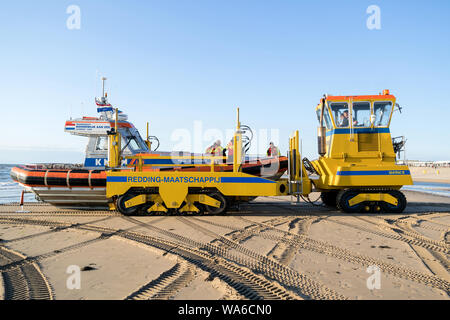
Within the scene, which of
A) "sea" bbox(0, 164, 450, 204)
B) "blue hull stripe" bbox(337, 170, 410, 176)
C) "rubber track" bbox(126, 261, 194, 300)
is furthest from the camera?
"sea" bbox(0, 164, 450, 204)

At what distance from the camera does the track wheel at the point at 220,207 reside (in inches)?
285

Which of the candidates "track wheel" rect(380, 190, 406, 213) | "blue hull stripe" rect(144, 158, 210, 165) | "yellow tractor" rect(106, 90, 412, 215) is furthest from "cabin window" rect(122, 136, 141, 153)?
"track wheel" rect(380, 190, 406, 213)

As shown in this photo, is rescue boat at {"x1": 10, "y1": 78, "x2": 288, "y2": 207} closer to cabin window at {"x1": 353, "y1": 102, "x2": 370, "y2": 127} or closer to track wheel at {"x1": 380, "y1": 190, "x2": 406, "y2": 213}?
cabin window at {"x1": 353, "y1": 102, "x2": 370, "y2": 127}

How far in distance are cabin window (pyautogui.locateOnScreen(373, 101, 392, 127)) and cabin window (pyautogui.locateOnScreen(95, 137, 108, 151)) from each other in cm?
786

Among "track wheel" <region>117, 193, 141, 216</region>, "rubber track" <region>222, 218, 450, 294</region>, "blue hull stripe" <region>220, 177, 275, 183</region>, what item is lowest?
"rubber track" <region>222, 218, 450, 294</region>

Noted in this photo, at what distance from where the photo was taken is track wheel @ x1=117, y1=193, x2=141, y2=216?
720 cm

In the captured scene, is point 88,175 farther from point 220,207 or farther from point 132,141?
point 220,207

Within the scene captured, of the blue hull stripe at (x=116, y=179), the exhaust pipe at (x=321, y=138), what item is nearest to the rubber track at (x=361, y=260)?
the exhaust pipe at (x=321, y=138)

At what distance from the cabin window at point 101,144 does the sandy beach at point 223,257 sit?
282 cm

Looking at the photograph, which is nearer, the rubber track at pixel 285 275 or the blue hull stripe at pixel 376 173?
the rubber track at pixel 285 275

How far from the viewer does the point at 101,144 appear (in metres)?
9.35
